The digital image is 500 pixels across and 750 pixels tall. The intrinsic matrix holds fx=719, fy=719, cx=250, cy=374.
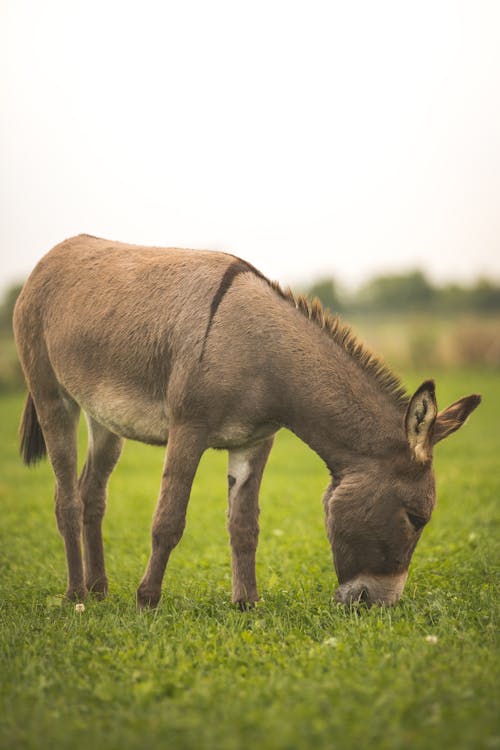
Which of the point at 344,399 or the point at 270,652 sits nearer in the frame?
the point at 270,652

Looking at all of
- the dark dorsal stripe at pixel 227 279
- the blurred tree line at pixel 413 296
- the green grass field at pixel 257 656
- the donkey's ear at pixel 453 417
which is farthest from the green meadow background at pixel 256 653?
the blurred tree line at pixel 413 296

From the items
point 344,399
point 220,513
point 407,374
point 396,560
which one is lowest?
point 407,374

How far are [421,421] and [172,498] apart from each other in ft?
5.34

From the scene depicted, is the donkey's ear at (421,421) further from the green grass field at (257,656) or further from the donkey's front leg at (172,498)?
the donkey's front leg at (172,498)

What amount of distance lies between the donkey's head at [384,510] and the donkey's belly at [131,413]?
4.12 ft

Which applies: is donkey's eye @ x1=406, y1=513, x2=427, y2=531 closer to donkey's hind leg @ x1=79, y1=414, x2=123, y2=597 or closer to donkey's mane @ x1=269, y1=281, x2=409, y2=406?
donkey's mane @ x1=269, y1=281, x2=409, y2=406

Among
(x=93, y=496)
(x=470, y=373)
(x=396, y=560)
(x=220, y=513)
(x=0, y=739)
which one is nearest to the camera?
(x=0, y=739)

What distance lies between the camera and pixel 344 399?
4.54m

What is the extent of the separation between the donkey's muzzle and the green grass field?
9 centimetres

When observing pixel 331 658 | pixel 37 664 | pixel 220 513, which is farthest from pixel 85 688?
pixel 220 513

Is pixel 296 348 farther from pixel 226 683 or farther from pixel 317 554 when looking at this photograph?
pixel 317 554

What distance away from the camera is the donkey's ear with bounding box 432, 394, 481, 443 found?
4.49 m

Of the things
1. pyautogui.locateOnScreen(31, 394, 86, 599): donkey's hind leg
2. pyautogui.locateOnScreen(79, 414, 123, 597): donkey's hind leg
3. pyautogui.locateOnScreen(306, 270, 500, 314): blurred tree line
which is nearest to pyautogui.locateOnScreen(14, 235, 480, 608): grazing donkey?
pyautogui.locateOnScreen(31, 394, 86, 599): donkey's hind leg

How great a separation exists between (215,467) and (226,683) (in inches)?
465
